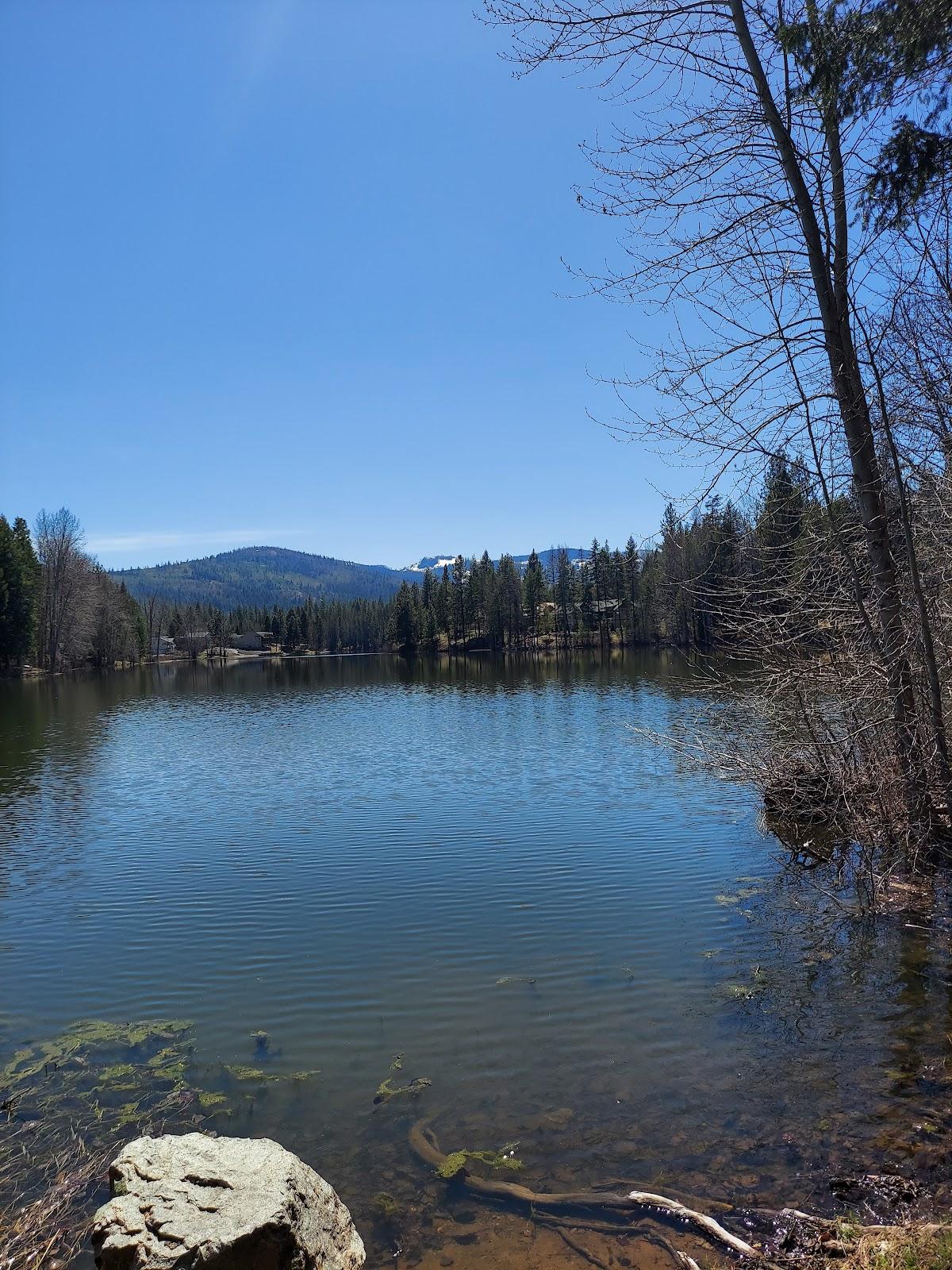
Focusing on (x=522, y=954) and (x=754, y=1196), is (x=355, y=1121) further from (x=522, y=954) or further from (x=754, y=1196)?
(x=522, y=954)

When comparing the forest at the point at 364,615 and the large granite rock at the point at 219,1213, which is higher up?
the forest at the point at 364,615

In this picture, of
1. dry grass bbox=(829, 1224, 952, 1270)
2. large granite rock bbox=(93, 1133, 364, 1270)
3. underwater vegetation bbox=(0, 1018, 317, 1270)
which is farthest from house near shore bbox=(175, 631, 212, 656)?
dry grass bbox=(829, 1224, 952, 1270)

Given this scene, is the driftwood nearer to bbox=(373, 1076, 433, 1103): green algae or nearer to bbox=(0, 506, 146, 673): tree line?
bbox=(373, 1076, 433, 1103): green algae

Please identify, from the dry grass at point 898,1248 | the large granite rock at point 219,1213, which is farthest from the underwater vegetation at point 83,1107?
the dry grass at point 898,1248

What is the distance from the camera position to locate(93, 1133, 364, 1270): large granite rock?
368cm

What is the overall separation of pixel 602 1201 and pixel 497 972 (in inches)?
147

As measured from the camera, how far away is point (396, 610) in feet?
379

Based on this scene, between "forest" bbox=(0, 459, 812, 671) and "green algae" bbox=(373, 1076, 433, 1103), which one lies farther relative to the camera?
"forest" bbox=(0, 459, 812, 671)

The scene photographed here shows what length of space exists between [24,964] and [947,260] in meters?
12.4

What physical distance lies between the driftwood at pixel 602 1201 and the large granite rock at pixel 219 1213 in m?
0.90

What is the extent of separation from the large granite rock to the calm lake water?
0.70m

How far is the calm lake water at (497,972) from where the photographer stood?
5316 millimetres

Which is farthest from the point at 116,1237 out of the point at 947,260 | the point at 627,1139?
the point at 947,260

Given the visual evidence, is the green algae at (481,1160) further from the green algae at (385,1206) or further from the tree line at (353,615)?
the tree line at (353,615)
